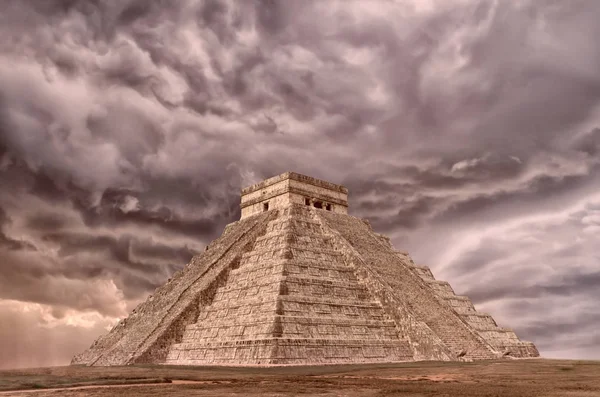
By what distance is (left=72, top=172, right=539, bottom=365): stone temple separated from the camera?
2778cm

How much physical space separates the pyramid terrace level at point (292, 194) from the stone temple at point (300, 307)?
0.38 feet

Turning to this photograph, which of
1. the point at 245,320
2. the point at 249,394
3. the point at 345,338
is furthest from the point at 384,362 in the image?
the point at 249,394

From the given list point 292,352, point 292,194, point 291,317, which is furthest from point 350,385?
point 292,194

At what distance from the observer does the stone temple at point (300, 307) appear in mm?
27781

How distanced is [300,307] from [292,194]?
14302mm

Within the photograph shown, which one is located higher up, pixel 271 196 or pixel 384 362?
pixel 271 196

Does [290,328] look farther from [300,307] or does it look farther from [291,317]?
[300,307]

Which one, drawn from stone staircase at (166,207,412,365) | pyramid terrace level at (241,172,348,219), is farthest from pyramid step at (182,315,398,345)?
pyramid terrace level at (241,172,348,219)

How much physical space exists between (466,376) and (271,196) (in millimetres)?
25707

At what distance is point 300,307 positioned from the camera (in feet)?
93.9

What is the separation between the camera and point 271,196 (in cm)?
4284

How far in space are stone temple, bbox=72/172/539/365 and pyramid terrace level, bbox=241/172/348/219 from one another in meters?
0.12

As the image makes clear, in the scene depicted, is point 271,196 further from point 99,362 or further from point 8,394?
point 8,394

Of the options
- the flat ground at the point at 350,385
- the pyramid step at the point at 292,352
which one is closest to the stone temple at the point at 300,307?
the pyramid step at the point at 292,352
